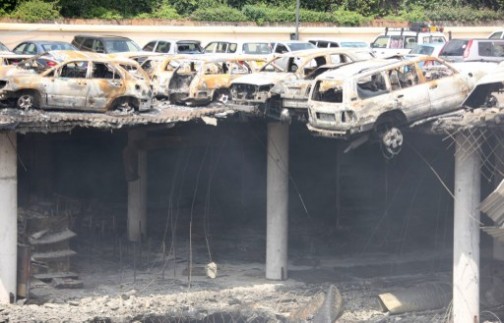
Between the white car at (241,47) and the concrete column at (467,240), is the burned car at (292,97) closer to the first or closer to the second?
the concrete column at (467,240)

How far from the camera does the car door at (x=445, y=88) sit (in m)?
26.1

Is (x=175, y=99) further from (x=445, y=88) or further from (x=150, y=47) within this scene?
(x=150, y=47)

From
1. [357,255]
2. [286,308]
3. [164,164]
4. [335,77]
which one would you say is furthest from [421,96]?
[164,164]

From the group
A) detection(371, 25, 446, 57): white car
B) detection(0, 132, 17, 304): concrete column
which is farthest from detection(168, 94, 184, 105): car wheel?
detection(371, 25, 446, 57): white car

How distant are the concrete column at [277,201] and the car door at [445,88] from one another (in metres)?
4.69

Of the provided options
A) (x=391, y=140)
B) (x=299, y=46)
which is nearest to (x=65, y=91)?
(x=391, y=140)

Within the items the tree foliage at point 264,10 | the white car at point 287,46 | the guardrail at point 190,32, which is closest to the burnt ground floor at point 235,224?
the white car at point 287,46

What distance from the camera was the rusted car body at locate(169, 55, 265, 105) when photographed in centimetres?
3006

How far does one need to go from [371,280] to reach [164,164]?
7910mm

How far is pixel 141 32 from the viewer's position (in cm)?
4628

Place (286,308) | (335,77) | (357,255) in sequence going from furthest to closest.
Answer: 1. (357,255)
2. (286,308)
3. (335,77)

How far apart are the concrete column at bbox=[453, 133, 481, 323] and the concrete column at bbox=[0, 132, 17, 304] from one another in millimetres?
9542

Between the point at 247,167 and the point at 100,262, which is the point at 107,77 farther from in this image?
the point at 247,167

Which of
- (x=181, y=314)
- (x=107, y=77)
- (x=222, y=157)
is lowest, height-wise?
(x=181, y=314)
